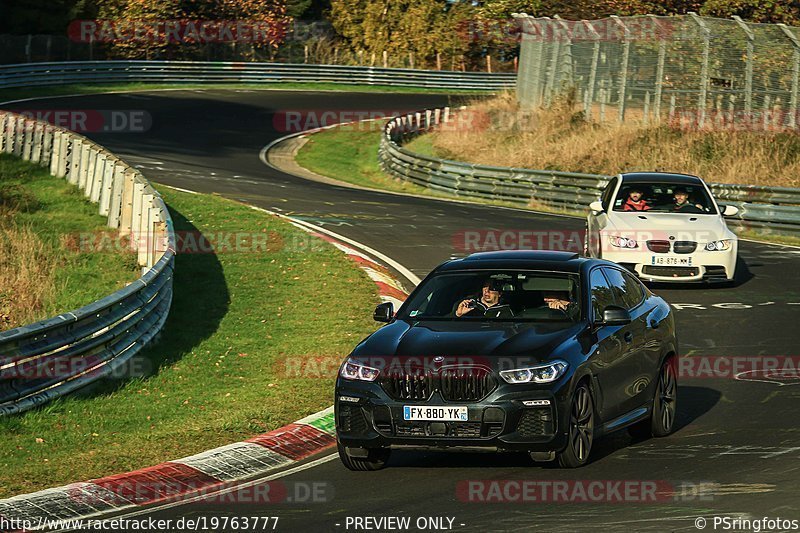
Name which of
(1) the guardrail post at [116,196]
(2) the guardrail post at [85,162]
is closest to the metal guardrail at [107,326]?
(1) the guardrail post at [116,196]

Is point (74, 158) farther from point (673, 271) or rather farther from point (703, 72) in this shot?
point (703, 72)

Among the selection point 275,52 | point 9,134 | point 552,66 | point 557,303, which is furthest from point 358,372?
point 275,52

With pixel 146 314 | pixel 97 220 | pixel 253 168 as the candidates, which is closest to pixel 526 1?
pixel 253 168

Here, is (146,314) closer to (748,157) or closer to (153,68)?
(748,157)

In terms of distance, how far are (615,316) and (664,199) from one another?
36.2 feet

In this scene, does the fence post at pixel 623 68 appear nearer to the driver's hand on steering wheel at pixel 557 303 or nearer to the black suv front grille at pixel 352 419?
the driver's hand on steering wheel at pixel 557 303

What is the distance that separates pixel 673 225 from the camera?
792 inches

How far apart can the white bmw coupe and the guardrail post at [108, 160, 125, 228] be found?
25.8 feet

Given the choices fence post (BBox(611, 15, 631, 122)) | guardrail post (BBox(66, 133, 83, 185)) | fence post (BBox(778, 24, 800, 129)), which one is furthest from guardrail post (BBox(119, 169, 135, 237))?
fence post (BBox(611, 15, 631, 122))

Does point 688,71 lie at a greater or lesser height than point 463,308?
lesser

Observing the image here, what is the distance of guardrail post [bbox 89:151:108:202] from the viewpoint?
24.1 metres

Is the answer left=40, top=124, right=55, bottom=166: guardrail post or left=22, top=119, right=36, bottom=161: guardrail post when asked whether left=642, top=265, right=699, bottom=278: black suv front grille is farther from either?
left=22, top=119, right=36, bottom=161: guardrail post

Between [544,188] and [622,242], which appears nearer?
[622,242]

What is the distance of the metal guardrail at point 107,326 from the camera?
11.9 meters
